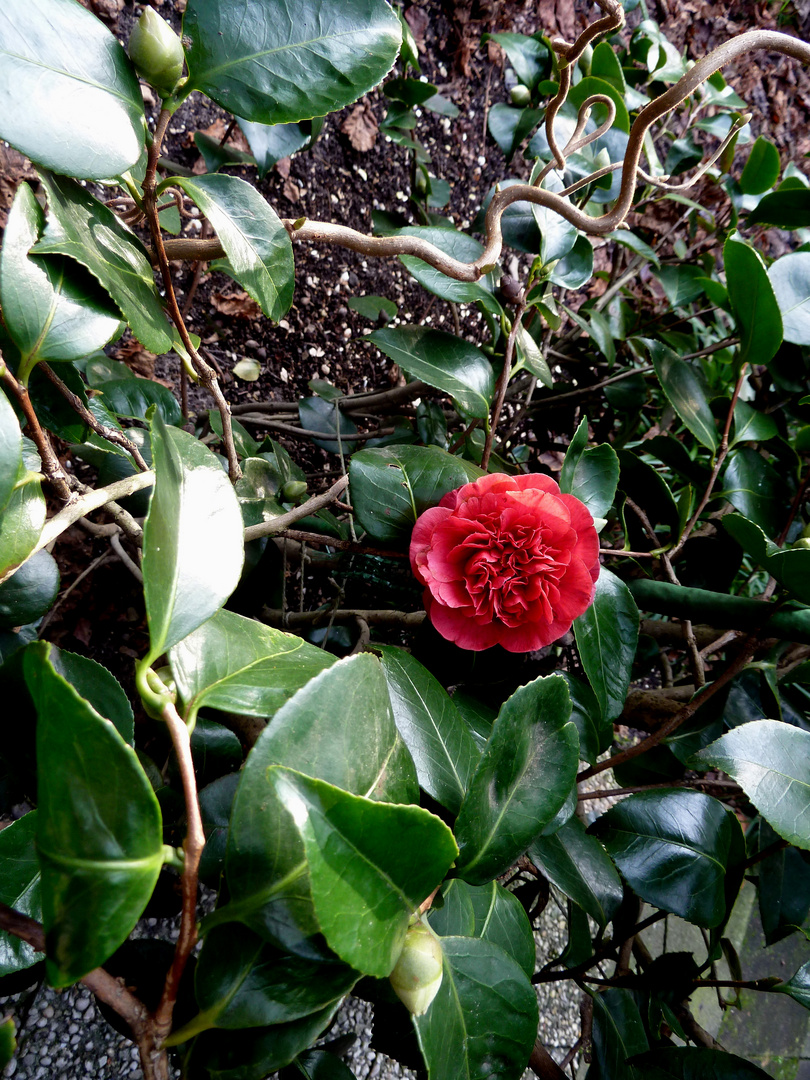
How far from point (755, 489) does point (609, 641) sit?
0.99 feet

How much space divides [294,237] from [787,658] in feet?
2.57

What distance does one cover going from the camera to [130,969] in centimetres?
46

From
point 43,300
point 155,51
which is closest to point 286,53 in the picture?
point 155,51

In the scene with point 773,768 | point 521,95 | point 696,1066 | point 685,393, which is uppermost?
point 521,95

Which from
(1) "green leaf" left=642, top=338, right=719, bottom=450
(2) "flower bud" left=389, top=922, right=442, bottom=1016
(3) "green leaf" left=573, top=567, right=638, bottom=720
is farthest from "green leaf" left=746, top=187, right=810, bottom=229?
(2) "flower bud" left=389, top=922, right=442, bottom=1016

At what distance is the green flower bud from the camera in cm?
93

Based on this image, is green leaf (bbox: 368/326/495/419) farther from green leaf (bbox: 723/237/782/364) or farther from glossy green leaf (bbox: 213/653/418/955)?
glossy green leaf (bbox: 213/653/418/955)

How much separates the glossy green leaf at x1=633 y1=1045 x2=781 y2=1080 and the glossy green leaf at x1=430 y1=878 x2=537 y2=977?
19cm

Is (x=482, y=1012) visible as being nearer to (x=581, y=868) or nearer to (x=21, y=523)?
(x=581, y=868)

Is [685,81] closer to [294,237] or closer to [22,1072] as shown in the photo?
[294,237]

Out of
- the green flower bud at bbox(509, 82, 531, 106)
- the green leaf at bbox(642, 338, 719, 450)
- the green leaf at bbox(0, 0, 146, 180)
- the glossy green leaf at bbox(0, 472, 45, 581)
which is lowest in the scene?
the glossy green leaf at bbox(0, 472, 45, 581)

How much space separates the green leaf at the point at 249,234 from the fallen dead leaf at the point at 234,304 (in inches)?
32.7

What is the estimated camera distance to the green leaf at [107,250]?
0.33m

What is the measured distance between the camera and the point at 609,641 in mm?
573
